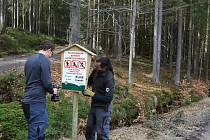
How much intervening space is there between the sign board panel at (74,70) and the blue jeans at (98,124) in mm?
737

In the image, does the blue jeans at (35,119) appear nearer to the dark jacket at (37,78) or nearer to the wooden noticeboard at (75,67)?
the dark jacket at (37,78)

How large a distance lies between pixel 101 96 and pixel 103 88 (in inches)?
7.2

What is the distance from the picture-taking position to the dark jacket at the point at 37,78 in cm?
761

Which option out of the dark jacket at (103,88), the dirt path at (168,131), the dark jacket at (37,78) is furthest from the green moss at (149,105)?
the dark jacket at (37,78)

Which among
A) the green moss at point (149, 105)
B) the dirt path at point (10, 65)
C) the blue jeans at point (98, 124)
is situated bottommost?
the green moss at point (149, 105)

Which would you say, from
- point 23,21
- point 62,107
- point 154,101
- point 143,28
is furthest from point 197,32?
point 62,107

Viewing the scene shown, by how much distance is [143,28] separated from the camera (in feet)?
189

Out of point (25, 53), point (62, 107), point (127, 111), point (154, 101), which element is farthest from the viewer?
point (25, 53)

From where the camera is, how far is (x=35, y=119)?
769cm

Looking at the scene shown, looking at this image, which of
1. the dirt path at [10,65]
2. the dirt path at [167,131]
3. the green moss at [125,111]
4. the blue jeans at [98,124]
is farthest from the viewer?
the dirt path at [10,65]

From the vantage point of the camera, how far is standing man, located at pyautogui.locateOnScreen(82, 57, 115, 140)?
8648mm

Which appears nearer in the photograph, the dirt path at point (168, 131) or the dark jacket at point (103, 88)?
the dark jacket at point (103, 88)

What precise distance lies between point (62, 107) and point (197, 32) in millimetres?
33255

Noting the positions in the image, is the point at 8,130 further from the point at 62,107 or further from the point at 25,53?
the point at 25,53
